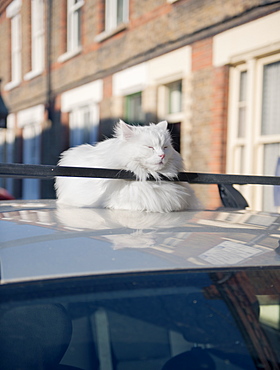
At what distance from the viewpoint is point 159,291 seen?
3.99 ft

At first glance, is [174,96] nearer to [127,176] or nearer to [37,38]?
[127,176]

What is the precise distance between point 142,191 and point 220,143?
4.18 metres

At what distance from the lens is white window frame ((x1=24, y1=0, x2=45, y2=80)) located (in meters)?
11.5

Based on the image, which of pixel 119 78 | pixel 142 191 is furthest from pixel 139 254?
pixel 119 78

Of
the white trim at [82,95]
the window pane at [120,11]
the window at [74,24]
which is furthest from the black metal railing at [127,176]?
the window at [74,24]

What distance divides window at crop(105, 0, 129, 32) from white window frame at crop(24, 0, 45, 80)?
322 centimetres

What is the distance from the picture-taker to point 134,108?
26.6 feet

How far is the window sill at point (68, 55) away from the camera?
966 cm

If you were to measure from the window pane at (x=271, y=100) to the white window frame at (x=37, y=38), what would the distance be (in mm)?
7259

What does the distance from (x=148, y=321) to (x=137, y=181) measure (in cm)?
87

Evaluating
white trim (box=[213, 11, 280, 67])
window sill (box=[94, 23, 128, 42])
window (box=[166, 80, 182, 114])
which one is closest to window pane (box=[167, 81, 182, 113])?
window (box=[166, 80, 182, 114])

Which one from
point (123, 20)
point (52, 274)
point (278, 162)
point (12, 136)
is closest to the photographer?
point (52, 274)

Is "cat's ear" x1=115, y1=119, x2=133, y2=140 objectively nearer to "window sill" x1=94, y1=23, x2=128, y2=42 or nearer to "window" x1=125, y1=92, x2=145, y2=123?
"window" x1=125, y1=92, x2=145, y2=123

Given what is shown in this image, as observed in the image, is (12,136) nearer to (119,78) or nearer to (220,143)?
(119,78)
